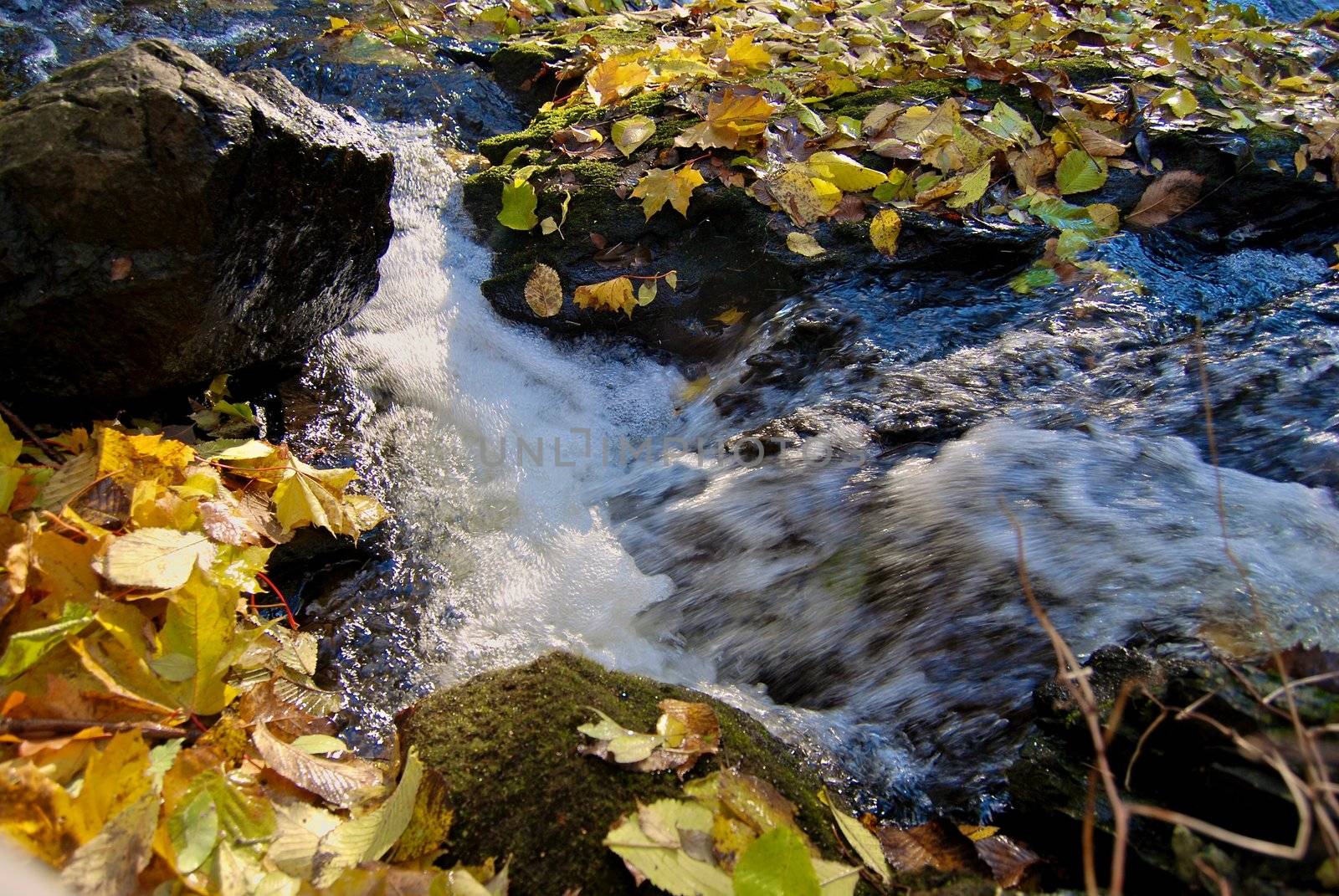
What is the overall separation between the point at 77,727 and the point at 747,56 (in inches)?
143

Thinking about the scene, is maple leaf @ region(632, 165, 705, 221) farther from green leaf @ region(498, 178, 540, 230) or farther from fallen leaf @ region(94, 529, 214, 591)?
fallen leaf @ region(94, 529, 214, 591)

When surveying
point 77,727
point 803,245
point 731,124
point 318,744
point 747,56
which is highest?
point 747,56

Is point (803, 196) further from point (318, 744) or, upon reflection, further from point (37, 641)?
point (37, 641)

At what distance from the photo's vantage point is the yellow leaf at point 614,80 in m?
3.72

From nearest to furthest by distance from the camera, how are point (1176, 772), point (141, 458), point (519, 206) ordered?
point (1176, 772), point (141, 458), point (519, 206)

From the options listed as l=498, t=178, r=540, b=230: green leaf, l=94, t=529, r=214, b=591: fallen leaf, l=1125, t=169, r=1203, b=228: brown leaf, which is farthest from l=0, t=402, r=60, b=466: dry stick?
l=1125, t=169, r=1203, b=228: brown leaf

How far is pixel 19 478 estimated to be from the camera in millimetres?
1711

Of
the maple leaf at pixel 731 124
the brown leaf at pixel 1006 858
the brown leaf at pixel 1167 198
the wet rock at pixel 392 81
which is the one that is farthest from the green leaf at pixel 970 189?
the brown leaf at pixel 1006 858

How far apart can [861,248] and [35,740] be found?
2830 millimetres

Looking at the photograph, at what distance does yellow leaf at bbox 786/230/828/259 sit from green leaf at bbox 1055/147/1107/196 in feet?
3.66

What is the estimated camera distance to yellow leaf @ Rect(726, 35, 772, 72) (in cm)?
373

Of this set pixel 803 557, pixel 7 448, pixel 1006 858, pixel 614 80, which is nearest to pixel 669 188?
pixel 614 80

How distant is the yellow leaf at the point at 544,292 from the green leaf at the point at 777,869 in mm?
Answer: 2347

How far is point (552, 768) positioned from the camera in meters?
1.41
